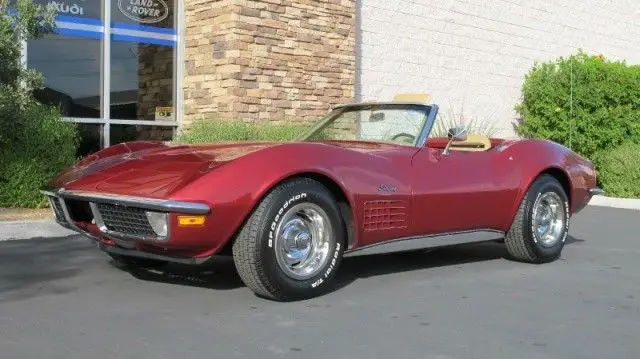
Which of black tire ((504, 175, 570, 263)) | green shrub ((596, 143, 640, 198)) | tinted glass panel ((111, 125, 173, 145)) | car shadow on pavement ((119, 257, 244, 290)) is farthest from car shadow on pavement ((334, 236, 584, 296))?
green shrub ((596, 143, 640, 198))

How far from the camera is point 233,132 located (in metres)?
10.4

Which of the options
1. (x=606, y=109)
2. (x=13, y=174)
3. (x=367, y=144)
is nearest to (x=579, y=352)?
(x=367, y=144)

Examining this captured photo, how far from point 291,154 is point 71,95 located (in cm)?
725

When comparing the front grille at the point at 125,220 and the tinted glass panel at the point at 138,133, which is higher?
the tinted glass panel at the point at 138,133

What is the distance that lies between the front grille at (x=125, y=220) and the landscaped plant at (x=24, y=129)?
420 cm

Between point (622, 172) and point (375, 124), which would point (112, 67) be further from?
point (622, 172)

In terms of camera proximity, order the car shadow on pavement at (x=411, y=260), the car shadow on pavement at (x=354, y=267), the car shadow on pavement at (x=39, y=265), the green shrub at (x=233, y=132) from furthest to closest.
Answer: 1. the green shrub at (x=233, y=132)
2. the car shadow on pavement at (x=411, y=260)
3. the car shadow on pavement at (x=354, y=267)
4. the car shadow on pavement at (x=39, y=265)

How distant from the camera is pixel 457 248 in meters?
7.31

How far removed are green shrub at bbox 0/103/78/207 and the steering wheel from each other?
4.61m

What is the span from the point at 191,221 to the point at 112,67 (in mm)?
7771

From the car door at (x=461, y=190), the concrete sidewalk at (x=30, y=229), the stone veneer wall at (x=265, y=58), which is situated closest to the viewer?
the car door at (x=461, y=190)

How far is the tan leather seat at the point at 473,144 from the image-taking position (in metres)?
5.95

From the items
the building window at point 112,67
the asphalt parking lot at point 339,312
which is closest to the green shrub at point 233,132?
the building window at point 112,67

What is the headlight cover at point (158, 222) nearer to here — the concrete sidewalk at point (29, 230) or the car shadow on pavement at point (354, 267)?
the car shadow on pavement at point (354, 267)
